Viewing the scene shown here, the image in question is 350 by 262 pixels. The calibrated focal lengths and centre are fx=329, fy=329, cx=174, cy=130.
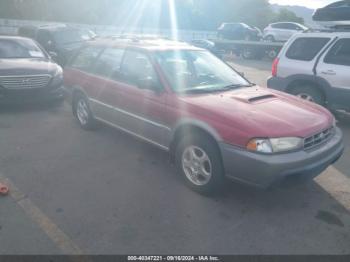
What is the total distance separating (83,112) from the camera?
5887 millimetres

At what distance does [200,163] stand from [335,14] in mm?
5006

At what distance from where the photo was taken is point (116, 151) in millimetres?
5055

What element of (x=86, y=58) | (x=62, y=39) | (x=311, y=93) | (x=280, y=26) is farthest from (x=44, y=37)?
(x=280, y=26)

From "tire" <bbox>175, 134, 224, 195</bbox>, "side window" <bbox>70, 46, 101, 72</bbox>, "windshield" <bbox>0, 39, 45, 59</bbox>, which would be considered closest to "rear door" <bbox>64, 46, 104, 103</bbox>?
"side window" <bbox>70, 46, 101, 72</bbox>

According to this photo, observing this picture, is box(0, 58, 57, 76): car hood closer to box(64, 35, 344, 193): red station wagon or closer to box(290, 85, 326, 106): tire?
box(64, 35, 344, 193): red station wagon

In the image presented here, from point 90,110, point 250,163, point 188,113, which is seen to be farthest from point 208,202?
point 90,110

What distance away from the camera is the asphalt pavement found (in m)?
2.98

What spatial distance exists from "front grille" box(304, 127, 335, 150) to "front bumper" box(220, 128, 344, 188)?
61 millimetres

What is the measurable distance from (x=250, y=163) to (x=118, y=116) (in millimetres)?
2343

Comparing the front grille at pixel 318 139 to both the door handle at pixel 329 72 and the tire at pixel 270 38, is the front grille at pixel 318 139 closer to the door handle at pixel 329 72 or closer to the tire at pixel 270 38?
the door handle at pixel 329 72

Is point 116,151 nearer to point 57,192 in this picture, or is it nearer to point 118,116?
point 118,116

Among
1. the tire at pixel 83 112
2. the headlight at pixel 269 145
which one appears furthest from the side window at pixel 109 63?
the headlight at pixel 269 145

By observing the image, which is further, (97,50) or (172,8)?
(172,8)

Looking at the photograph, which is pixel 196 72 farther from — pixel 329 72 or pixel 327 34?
pixel 327 34
